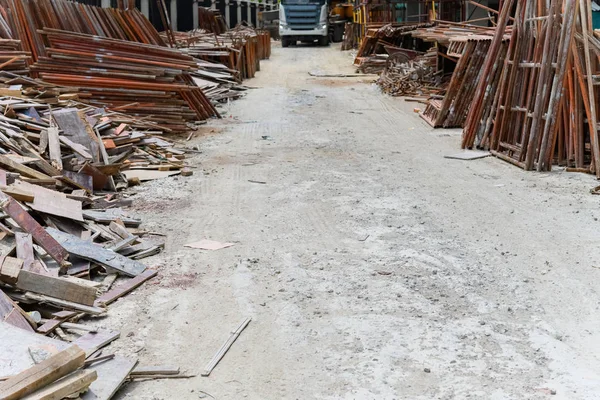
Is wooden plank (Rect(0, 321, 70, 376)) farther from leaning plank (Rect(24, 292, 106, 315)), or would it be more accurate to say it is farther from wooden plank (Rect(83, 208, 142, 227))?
wooden plank (Rect(83, 208, 142, 227))

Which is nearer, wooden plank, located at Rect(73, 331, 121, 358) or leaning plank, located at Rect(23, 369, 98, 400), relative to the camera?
leaning plank, located at Rect(23, 369, 98, 400)

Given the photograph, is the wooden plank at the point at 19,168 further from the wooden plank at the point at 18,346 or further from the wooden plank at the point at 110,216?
the wooden plank at the point at 18,346

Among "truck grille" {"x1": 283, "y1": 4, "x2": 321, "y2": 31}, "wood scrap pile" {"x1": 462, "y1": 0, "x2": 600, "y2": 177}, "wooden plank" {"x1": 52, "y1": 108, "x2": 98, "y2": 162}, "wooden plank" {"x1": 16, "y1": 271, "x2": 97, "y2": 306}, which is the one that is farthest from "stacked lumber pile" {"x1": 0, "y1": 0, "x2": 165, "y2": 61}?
"truck grille" {"x1": 283, "y1": 4, "x2": 321, "y2": 31}

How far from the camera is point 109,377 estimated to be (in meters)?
4.63

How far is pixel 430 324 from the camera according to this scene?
A: 561 cm

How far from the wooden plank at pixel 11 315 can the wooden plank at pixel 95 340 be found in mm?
378

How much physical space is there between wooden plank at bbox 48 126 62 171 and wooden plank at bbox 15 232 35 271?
2.60 meters

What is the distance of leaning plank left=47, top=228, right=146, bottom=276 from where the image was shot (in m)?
6.70

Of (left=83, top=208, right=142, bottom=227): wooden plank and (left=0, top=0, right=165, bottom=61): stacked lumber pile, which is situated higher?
(left=0, top=0, right=165, bottom=61): stacked lumber pile

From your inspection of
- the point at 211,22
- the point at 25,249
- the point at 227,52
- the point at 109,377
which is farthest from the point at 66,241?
the point at 211,22

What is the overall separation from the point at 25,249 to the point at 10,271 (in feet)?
2.42

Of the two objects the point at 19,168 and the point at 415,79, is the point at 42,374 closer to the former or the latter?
the point at 19,168

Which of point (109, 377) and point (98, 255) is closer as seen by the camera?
point (109, 377)

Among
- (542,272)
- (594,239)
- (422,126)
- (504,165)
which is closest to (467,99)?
(422,126)
